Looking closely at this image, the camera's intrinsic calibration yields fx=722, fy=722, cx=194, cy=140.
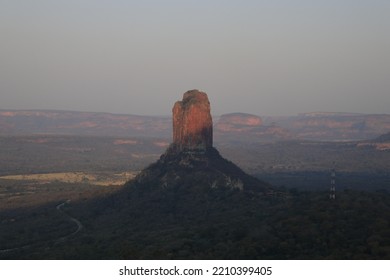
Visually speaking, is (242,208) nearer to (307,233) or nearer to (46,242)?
(46,242)

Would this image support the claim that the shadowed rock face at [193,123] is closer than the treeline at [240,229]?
No

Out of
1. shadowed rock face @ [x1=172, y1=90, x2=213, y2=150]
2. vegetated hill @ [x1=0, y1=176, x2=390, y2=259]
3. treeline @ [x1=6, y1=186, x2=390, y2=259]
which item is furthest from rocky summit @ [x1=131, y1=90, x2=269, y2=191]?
treeline @ [x1=6, y1=186, x2=390, y2=259]

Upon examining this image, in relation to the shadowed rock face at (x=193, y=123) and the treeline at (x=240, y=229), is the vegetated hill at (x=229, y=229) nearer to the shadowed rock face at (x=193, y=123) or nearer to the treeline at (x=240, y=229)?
the treeline at (x=240, y=229)

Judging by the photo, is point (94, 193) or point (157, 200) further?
point (94, 193)

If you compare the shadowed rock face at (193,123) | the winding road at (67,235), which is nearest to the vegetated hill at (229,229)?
the winding road at (67,235)

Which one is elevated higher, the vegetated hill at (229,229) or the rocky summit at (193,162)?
the rocky summit at (193,162)

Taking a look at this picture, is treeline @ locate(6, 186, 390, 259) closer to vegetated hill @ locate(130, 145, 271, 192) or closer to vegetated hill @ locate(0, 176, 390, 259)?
vegetated hill @ locate(0, 176, 390, 259)

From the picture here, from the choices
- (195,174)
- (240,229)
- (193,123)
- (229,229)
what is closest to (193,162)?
(195,174)
